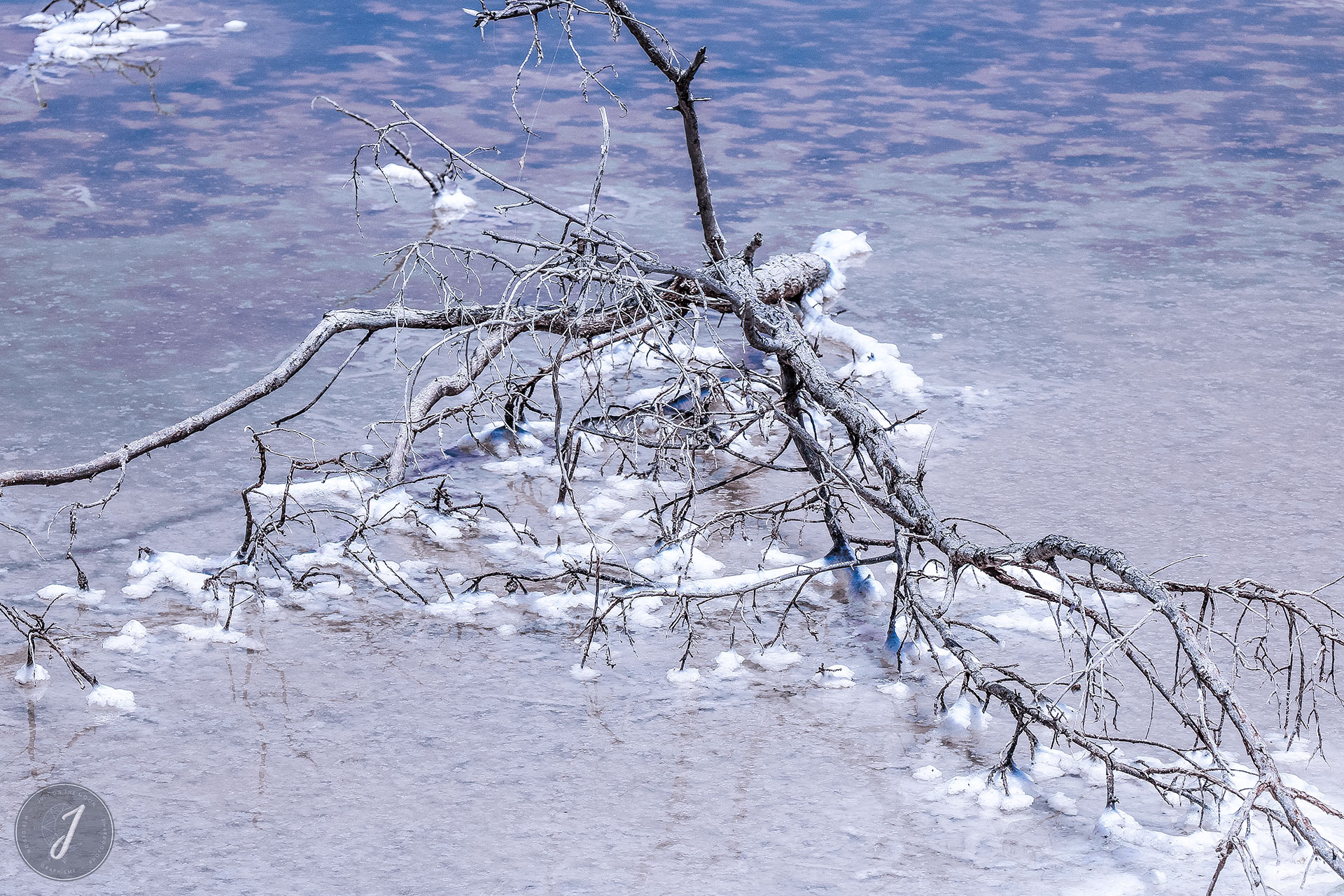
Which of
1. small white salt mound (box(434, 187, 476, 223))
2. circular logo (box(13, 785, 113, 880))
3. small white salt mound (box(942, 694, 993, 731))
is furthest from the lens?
small white salt mound (box(434, 187, 476, 223))

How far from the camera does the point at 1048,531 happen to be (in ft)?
14.1

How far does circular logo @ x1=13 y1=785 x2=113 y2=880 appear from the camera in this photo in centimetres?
283

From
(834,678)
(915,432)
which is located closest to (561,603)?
(834,678)

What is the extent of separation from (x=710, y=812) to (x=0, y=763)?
1.60 m

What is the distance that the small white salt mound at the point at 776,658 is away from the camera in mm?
3646

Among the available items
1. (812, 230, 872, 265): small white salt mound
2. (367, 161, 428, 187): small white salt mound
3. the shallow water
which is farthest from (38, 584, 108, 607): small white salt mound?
(367, 161, 428, 187): small white salt mound

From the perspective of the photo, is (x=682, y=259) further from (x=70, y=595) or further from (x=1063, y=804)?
(x=1063, y=804)

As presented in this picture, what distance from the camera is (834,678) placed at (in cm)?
359

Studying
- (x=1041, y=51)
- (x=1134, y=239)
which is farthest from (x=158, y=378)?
(x=1041, y=51)

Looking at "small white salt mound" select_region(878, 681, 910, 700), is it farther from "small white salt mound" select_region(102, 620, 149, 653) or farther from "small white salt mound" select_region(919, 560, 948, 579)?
"small white salt mound" select_region(102, 620, 149, 653)

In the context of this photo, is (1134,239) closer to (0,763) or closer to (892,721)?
(892,721)

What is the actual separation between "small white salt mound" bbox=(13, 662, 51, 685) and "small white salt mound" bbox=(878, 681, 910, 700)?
2101 mm

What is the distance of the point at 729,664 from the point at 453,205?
4.60 metres

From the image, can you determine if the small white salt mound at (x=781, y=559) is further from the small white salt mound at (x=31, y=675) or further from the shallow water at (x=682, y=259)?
the small white salt mound at (x=31, y=675)
